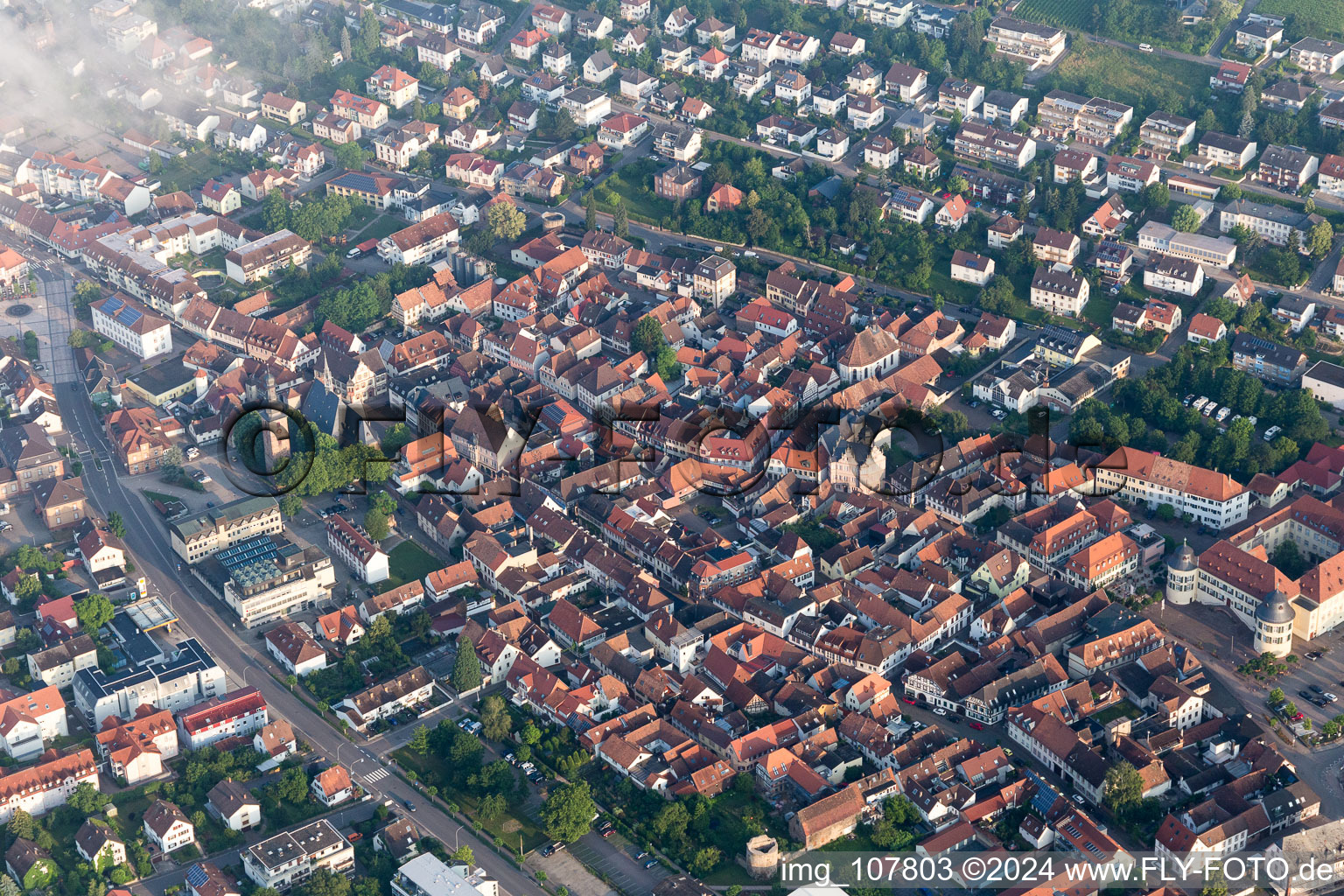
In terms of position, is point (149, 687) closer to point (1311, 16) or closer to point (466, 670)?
point (466, 670)

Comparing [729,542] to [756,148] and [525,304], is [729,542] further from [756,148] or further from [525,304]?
[756,148]

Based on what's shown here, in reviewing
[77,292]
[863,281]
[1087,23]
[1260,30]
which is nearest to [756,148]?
[863,281]

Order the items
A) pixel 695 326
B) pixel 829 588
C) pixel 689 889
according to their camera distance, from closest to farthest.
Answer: pixel 689 889 → pixel 829 588 → pixel 695 326

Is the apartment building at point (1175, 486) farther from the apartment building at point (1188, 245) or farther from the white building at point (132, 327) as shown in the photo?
the white building at point (132, 327)

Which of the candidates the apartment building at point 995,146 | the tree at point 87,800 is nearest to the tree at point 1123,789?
the tree at point 87,800

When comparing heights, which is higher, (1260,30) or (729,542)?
(1260,30)

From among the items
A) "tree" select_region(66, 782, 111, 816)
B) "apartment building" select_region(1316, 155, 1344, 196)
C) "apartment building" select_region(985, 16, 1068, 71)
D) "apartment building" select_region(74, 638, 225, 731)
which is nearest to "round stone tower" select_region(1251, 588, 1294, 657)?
"apartment building" select_region(1316, 155, 1344, 196)

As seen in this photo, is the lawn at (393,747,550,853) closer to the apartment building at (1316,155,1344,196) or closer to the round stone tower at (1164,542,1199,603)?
the round stone tower at (1164,542,1199,603)
